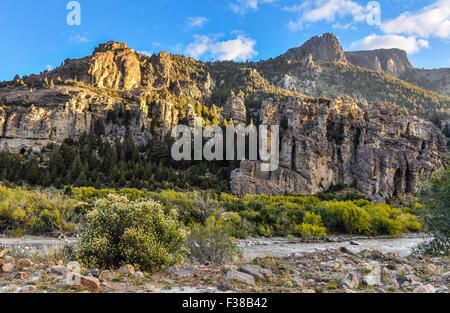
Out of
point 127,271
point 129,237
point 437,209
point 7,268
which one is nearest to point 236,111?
point 437,209

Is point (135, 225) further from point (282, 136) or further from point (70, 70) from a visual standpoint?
point (70, 70)

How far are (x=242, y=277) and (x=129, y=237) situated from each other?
3678mm

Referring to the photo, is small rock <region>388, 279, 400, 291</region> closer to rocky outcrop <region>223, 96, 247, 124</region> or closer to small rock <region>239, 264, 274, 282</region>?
small rock <region>239, 264, 274, 282</region>

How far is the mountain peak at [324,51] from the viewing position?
189000mm

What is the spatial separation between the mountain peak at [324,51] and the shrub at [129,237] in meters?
196

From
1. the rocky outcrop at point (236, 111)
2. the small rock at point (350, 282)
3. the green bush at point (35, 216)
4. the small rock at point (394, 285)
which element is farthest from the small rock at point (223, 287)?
the rocky outcrop at point (236, 111)

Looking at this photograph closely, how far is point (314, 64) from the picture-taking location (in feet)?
552

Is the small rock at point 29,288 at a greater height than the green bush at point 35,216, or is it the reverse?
the small rock at point 29,288

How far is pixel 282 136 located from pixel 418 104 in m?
109

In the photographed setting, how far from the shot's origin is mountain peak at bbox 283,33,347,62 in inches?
7441

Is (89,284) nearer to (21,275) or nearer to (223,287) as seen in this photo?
(21,275)

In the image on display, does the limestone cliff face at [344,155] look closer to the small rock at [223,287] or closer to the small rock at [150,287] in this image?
the small rock at [223,287]

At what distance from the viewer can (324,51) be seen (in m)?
192

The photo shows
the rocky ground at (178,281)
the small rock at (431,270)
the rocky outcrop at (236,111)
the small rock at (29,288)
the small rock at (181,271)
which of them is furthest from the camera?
the rocky outcrop at (236,111)
